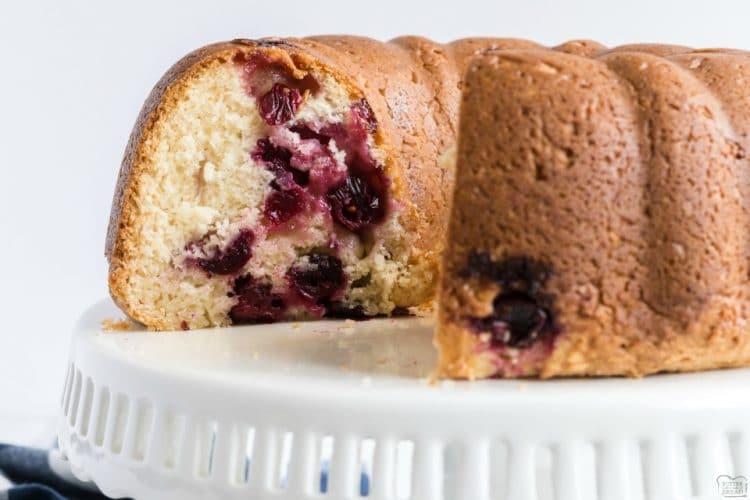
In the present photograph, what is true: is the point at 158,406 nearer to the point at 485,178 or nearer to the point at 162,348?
the point at 162,348

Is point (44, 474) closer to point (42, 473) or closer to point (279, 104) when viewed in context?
point (42, 473)

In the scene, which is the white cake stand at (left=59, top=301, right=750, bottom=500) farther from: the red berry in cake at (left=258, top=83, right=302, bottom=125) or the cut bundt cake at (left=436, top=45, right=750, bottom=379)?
the red berry in cake at (left=258, top=83, right=302, bottom=125)

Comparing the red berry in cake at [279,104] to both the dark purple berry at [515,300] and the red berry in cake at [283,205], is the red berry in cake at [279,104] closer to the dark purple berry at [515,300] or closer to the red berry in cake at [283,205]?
the red berry in cake at [283,205]

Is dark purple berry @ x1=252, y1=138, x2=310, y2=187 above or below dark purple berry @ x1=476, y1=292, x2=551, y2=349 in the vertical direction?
above

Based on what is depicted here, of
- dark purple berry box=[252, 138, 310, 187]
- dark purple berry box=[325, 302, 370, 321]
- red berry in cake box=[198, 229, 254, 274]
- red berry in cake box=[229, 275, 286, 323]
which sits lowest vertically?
dark purple berry box=[325, 302, 370, 321]

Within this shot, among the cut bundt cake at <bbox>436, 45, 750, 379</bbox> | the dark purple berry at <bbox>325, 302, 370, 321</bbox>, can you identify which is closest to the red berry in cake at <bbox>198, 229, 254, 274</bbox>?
the dark purple berry at <bbox>325, 302, 370, 321</bbox>

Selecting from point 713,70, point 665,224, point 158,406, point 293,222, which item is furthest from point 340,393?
point 713,70
